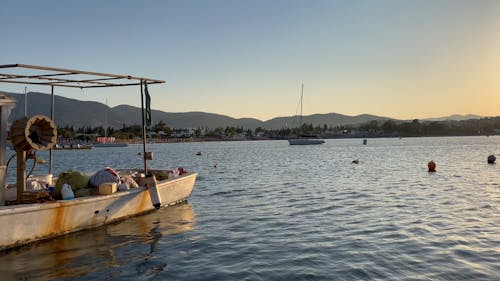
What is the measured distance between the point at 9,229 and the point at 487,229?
45.7 feet

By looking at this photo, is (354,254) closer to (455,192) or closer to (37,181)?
(37,181)

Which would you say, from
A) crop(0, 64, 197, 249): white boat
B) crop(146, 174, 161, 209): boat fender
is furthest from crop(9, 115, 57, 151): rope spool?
crop(146, 174, 161, 209): boat fender

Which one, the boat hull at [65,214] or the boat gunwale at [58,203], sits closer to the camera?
the boat gunwale at [58,203]

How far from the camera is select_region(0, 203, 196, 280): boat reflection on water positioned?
10.8 meters

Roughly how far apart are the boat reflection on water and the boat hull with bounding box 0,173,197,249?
25cm

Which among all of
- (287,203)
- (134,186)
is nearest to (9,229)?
(134,186)

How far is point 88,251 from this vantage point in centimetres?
1258

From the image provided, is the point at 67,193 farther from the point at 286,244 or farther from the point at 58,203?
the point at 286,244

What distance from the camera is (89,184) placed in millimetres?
15688

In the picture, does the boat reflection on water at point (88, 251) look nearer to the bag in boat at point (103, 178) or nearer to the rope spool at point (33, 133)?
the bag in boat at point (103, 178)

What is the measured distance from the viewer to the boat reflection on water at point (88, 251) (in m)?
10.8

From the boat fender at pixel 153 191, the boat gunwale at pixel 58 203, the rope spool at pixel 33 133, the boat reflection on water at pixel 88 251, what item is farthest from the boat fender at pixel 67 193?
the boat fender at pixel 153 191

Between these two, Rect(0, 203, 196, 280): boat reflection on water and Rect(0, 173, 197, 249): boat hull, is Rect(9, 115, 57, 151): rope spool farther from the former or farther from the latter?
Rect(0, 203, 196, 280): boat reflection on water

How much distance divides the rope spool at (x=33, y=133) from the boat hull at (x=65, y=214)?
5.61 feet
